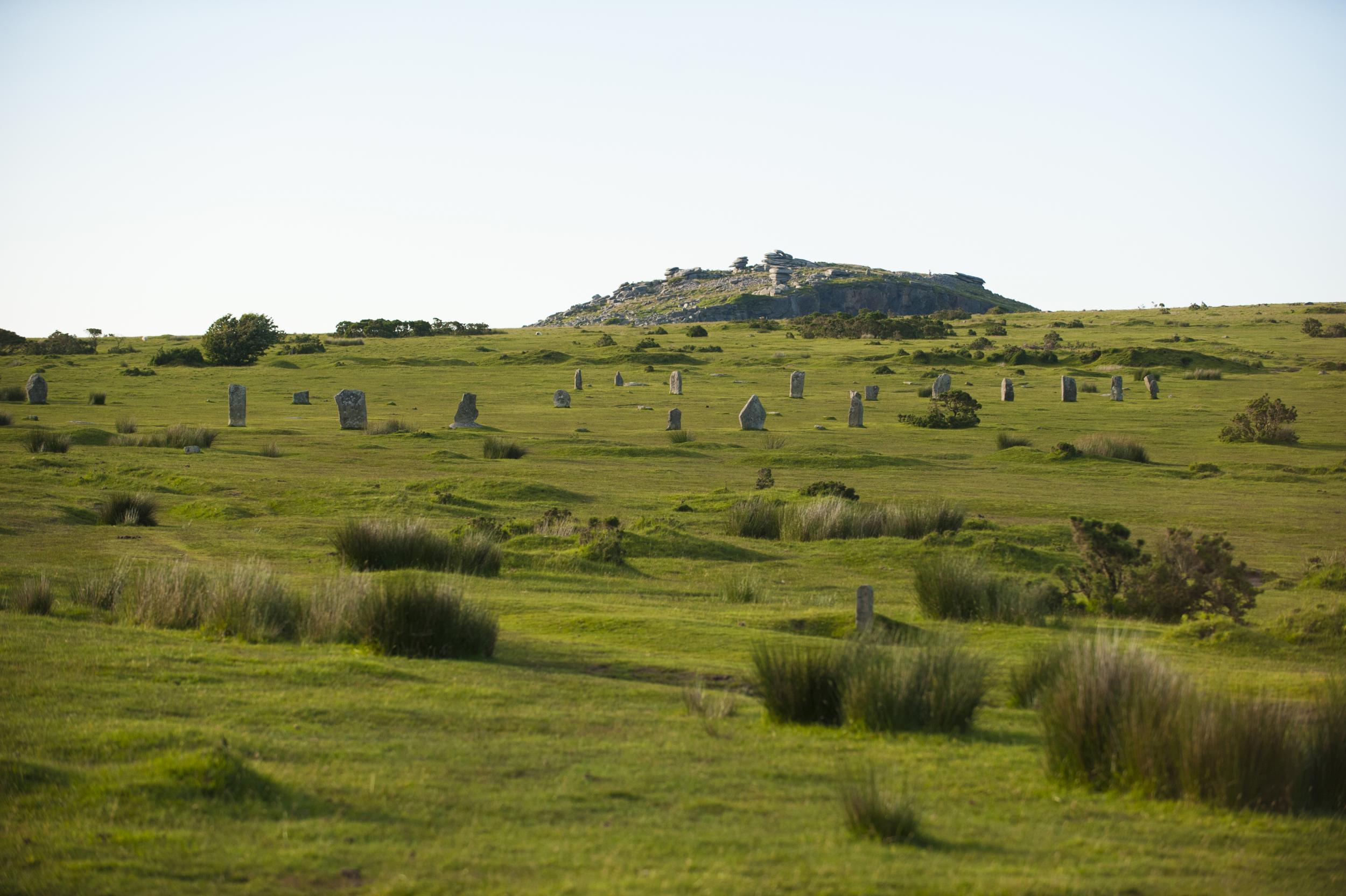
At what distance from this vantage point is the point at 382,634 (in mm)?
12422

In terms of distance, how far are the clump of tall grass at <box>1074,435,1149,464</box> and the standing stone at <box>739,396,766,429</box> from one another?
10978mm

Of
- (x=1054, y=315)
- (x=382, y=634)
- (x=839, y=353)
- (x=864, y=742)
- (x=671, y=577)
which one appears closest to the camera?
(x=864, y=742)

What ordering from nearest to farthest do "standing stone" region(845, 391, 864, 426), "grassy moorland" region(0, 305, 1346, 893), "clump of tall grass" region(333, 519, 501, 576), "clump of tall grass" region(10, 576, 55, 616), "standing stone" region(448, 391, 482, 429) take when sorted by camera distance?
"grassy moorland" region(0, 305, 1346, 893), "clump of tall grass" region(10, 576, 55, 616), "clump of tall grass" region(333, 519, 501, 576), "standing stone" region(448, 391, 482, 429), "standing stone" region(845, 391, 864, 426)

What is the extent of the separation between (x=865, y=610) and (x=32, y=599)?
9.40 meters

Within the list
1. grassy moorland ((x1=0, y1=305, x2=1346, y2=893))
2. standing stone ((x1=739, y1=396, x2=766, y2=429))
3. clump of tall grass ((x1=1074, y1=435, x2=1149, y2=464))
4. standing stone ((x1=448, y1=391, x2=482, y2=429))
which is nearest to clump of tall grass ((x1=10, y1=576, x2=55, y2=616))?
grassy moorland ((x1=0, y1=305, x2=1346, y2=893))

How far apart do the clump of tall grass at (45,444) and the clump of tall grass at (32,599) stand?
20.4m

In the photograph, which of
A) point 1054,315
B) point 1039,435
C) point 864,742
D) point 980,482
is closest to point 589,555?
point 864,742

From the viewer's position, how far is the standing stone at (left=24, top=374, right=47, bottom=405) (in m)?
48.9

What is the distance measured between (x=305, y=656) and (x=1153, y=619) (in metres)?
11.6

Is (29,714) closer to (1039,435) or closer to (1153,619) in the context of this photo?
(1153,619)

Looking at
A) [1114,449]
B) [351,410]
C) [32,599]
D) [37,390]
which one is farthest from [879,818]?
[37,390]

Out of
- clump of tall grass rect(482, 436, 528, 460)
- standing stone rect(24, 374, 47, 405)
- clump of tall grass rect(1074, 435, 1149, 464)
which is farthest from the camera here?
standing stone rect(24, 374, 47, 405)

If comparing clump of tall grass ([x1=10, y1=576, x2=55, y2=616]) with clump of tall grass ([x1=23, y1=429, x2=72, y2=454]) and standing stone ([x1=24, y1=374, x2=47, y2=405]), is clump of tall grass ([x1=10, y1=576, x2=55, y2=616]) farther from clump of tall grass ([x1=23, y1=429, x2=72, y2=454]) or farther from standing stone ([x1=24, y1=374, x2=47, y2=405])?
standing stone ([x1=24, y1=374, x2=47, y2=405])

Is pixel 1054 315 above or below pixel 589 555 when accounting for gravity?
above
